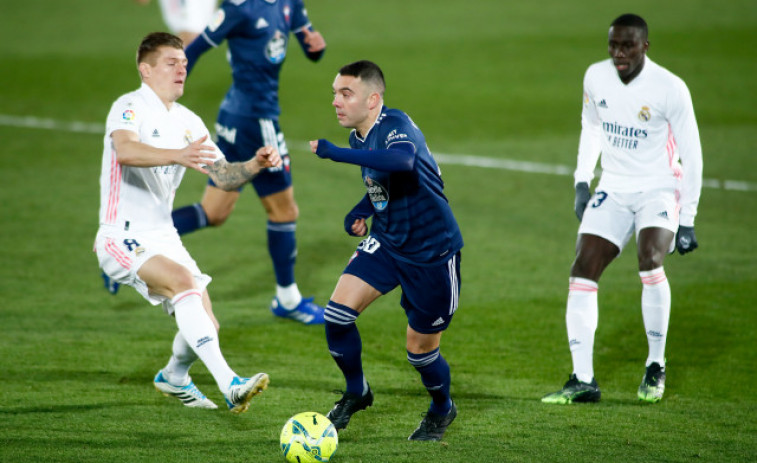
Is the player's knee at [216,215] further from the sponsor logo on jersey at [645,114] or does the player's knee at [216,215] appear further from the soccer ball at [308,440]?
the sponsor logo on jersey at [645,114]

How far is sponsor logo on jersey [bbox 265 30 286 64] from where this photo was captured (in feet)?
25.2

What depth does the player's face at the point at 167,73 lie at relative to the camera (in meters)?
5.50

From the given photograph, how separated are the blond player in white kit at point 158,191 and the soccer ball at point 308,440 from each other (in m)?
0.46

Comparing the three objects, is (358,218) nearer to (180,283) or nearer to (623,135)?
(180,283)

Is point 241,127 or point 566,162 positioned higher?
point 241,127

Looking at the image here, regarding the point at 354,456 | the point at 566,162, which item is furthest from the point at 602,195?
the point at 566,162

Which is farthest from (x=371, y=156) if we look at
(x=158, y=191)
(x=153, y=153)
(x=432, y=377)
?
(x=158, y=191)

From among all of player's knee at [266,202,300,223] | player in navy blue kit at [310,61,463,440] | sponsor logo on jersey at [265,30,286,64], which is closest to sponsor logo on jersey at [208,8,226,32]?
sponsor logo on jersey at [265,30,286,64]

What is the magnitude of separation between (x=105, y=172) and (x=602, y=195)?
308cm

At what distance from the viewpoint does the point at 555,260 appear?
920 centimetres

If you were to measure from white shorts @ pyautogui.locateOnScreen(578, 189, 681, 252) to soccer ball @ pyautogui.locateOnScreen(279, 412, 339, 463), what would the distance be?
2.29 meters

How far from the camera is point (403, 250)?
5.26 m

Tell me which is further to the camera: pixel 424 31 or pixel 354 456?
pixel 424 31

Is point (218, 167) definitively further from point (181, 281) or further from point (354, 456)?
point (354, 456)
